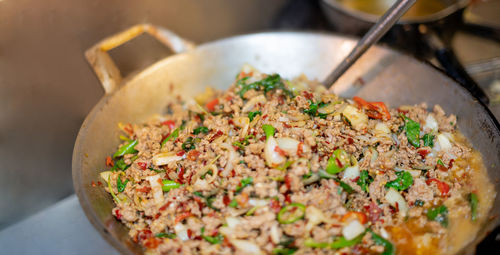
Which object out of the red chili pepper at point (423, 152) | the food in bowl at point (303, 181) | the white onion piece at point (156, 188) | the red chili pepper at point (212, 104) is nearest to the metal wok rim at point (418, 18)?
the food in bowl at point (303, 181)

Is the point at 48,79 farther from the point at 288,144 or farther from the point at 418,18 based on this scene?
the point at 418,18

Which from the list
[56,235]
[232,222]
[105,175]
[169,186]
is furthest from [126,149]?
[232,222]

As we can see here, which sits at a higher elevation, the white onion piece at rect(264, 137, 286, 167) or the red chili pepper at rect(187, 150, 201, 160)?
the white onion piece at rect(264, 137, 286, 167)

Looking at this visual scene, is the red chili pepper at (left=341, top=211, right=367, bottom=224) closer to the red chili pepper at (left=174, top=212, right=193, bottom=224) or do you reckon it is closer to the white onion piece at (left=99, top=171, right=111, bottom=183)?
the red chili pepper at (left=174, top=212, right=193, bottom=224)

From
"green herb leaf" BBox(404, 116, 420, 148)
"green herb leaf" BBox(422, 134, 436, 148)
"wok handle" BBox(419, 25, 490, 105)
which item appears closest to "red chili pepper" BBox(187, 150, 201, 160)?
"green herb leaf" BBox(404, 116, 420, 148)

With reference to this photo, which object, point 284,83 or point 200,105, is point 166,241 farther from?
point 284,83
